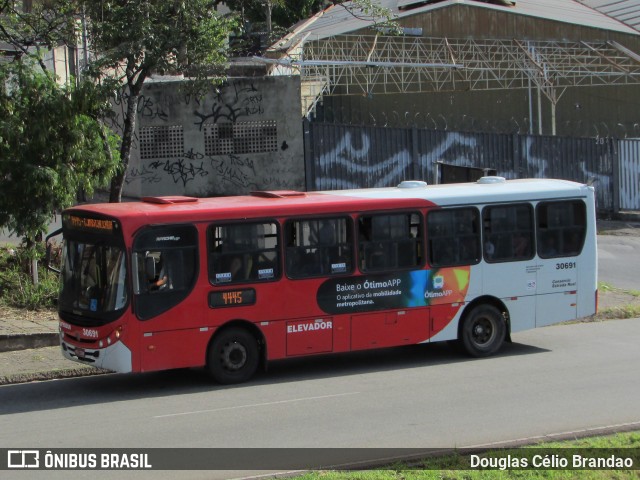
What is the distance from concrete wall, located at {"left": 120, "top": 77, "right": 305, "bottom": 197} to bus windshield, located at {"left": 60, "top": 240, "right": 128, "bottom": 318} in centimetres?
1381

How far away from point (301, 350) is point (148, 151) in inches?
576

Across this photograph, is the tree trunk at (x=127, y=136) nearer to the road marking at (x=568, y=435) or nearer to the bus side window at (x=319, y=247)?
the bus side window at (x=319, y=247)

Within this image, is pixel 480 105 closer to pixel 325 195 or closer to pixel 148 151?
pixel 148 151

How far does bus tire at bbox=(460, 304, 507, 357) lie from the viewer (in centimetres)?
1364

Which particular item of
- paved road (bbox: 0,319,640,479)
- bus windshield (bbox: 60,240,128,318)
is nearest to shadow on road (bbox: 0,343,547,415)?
paved road (bbox: 0,319,640,479)

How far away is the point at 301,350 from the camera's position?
41.0 ft

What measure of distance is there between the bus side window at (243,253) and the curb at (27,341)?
3.83 metres

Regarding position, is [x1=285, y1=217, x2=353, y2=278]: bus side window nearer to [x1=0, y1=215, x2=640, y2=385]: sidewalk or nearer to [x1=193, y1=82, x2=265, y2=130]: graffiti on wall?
[x1=0, y1=215, x2=640, y2=385]: sidewalk

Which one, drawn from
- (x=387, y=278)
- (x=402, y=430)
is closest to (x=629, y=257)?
(x=387, y=278)

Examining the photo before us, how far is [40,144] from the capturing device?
1462cm

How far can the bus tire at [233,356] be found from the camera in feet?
39.5

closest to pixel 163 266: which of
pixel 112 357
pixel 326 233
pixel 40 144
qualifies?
pixel 112 357

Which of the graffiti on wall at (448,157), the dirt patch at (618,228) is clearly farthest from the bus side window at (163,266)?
the dirt patch at (618,228)

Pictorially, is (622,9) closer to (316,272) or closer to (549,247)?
(549,247)
